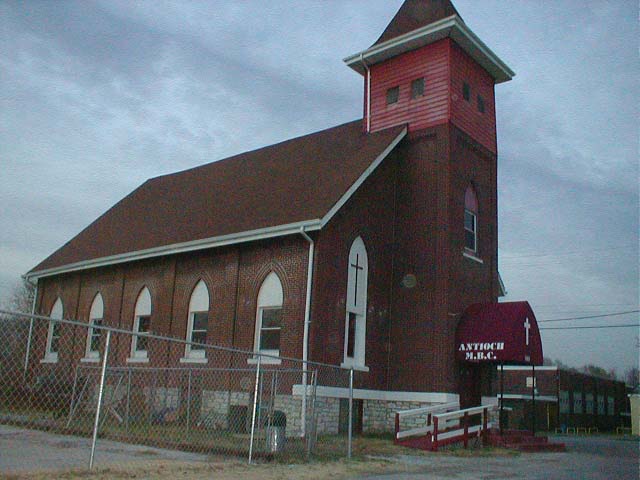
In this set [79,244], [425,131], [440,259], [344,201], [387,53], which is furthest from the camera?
[79,244]

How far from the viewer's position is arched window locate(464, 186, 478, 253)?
24.5m

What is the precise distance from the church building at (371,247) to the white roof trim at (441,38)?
0.07 metres

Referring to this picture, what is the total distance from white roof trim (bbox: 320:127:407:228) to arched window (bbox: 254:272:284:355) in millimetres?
3002

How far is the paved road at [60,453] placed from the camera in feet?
37.1

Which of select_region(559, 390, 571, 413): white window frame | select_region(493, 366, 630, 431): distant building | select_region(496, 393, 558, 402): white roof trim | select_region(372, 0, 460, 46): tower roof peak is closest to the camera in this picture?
select_region(372, 0, 460, 46): tower roof peak

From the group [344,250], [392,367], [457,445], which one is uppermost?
[344,250]

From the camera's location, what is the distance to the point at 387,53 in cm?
2578

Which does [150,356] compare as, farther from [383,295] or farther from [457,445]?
[457,445]

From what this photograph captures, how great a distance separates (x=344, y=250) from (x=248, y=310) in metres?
3.74

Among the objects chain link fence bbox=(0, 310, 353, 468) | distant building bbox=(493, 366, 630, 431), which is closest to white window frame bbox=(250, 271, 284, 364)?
chain link fence bbox=(0, 310, 353, 468)

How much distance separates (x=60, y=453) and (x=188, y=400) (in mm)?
5184

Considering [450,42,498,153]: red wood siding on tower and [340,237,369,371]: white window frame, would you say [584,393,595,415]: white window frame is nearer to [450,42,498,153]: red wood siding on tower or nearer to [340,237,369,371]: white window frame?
[450,42,498,153]: red wood siding on tower

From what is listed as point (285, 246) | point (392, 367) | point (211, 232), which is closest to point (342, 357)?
point (392, 367)

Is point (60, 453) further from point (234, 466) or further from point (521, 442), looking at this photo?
point (521, 442)
